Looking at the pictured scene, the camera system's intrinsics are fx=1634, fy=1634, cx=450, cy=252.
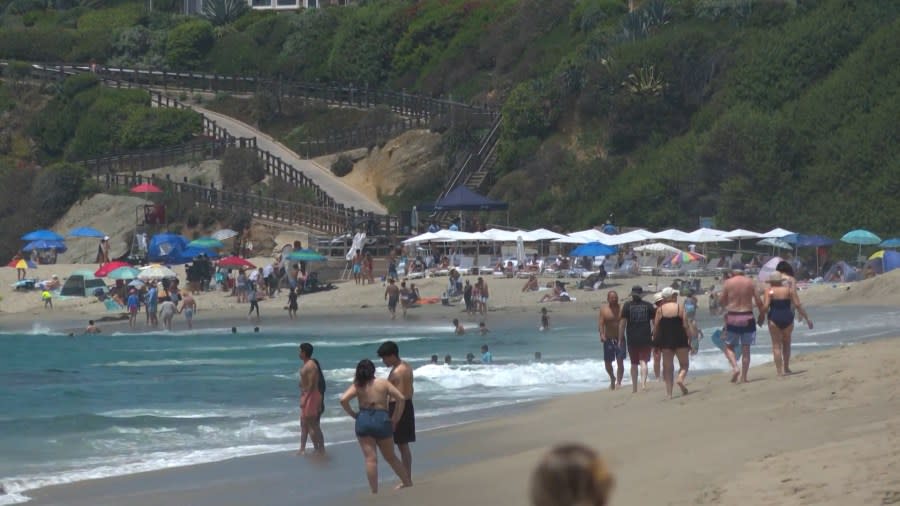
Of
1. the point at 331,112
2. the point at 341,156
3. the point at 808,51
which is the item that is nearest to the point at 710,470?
the point at 808,51

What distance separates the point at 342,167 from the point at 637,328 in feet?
125

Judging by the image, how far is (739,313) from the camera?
49.1 ft

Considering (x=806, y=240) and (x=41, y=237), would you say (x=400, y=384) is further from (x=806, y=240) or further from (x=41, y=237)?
(x=41, y=237)

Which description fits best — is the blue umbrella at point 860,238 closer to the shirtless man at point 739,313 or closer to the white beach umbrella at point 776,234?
the white beach umbrella at point 776,234

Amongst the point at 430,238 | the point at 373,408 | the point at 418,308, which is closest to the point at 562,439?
the point at 373,408

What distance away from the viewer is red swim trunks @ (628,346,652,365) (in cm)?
1672

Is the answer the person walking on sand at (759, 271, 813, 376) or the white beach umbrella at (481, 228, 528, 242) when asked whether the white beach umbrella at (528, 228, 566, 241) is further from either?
Answer: the person walking on sand at (759, 271, 813, 376)

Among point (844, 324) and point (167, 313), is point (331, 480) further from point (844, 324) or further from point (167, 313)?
point (167, 313)

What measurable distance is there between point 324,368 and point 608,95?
24644mm

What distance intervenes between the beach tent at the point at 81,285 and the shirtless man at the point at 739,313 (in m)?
29.7

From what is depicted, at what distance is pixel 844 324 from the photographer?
27906 mm

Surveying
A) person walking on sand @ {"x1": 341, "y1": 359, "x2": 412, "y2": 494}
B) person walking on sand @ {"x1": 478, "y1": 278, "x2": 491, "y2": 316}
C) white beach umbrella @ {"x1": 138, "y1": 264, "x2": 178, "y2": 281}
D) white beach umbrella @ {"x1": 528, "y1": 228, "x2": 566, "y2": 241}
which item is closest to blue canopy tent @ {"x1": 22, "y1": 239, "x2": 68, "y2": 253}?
white beach umbrella @ {"x1": 138, "y1": 264, "x2": 178, "y2": 281}

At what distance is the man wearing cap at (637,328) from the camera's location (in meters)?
16.4

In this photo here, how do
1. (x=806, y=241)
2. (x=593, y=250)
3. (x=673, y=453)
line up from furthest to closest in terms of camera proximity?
(x=806, y=241) → (x=593, y=250) → (x=673, y=453)
